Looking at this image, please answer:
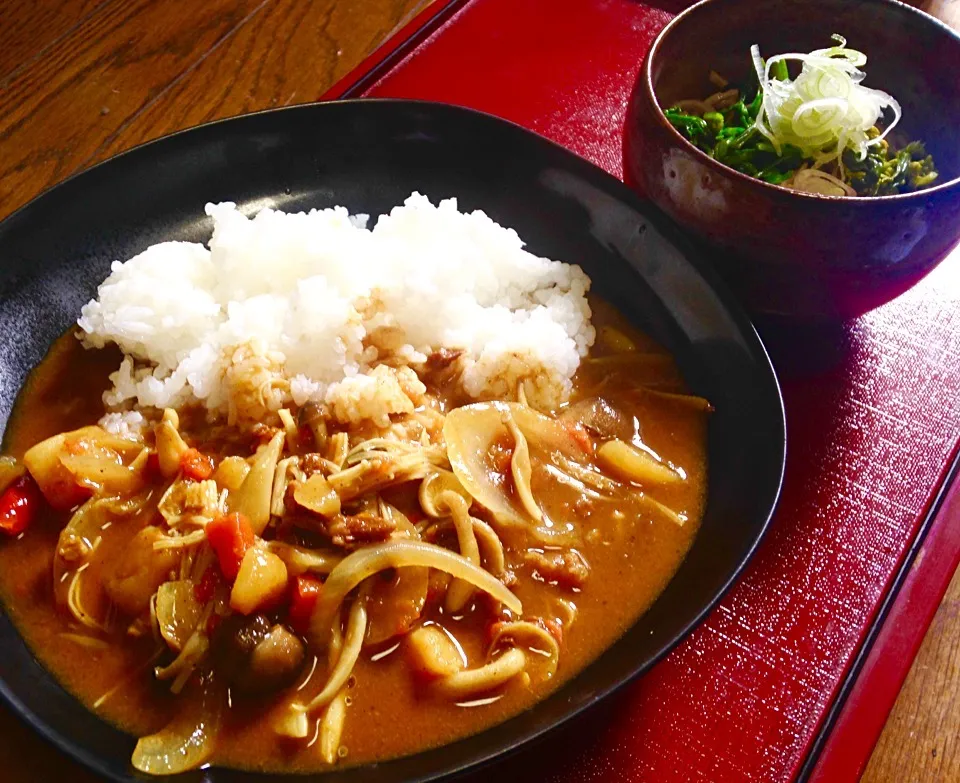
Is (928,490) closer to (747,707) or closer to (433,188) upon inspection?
(747,707)

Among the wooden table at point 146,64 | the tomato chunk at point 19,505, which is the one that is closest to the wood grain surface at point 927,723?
the tomato chunk at point 19,505

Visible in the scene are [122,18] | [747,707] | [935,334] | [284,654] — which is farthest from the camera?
[122,18]

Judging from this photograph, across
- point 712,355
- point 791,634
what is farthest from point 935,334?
point 791,634

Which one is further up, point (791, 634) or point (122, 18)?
point (122, 18)

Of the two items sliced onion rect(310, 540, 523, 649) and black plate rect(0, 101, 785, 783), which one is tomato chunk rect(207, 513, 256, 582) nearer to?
sliced onion rect(310, 540, 523, 649)

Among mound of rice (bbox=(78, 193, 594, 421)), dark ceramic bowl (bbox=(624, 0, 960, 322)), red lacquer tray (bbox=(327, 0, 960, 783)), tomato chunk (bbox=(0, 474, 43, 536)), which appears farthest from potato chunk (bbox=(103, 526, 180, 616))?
dark ceramic bowl (bbox=(624, 0, 960, 322))

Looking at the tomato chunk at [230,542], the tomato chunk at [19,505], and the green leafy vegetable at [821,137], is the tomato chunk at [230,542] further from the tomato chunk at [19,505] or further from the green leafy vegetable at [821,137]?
the green leafy vegetable at [821,137]
